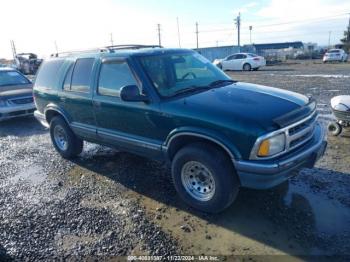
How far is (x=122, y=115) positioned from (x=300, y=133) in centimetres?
240

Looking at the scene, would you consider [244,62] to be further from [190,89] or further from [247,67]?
[190,89]

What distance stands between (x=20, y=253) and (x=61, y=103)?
2975mm

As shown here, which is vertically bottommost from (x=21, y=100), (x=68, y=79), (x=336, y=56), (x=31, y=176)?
(x=31, y=176)

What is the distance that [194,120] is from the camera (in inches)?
145

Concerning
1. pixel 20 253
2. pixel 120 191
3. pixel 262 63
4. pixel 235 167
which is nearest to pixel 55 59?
pixel 120 191

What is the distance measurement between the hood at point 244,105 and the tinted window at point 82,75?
200cm

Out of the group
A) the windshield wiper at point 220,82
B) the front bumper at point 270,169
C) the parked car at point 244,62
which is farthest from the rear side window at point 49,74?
the parked car at point 244,62

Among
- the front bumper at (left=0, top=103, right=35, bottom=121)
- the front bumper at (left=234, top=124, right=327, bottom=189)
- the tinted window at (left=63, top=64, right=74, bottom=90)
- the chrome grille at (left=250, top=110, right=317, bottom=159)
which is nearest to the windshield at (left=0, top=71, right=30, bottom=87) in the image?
the front bumper at (left=0, top=103, right=35, bottom=121)

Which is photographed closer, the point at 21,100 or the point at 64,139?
the point at 64,139

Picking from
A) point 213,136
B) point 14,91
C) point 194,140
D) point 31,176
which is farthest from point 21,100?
point 213,136

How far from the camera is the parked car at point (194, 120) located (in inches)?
134

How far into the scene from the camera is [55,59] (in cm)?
618

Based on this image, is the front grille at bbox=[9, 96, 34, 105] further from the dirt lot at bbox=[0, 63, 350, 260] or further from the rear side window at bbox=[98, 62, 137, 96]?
the rear side window at bbox=[98, 62, 137, 96]

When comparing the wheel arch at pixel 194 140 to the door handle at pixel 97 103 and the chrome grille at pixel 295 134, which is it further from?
the door handle at pixel 97 103
